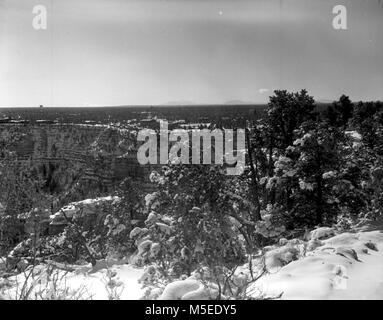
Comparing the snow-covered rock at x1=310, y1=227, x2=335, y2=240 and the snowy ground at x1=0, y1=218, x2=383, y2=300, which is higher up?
the snowy ground at x1=0, y1=218, x2=383, y2=300

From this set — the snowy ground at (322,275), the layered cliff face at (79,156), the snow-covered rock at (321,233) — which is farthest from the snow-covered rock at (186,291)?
the layered cliff face at (79,156)

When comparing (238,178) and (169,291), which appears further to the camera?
(238,178)

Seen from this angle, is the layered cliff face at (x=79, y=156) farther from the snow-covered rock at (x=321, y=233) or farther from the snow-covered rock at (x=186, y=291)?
the snow-covered rock at (x=186, y=291)

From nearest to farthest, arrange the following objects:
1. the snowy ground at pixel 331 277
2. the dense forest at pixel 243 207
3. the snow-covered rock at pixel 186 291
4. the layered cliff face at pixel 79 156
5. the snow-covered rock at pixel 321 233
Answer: the snow-covered rock at pixel 186 291 < the snowy ground at pixel 331 277 < the snow-covered rock at pixel 321 233 < the dense forest at pixel 243 207 < the layered cliff face at pixel 79 156

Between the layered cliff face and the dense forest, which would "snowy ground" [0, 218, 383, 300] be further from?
the layered cliff face

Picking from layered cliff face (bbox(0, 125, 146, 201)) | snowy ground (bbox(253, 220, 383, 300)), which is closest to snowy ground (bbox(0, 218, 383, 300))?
snowy ground (bbox(253, 220, 383, 300))
